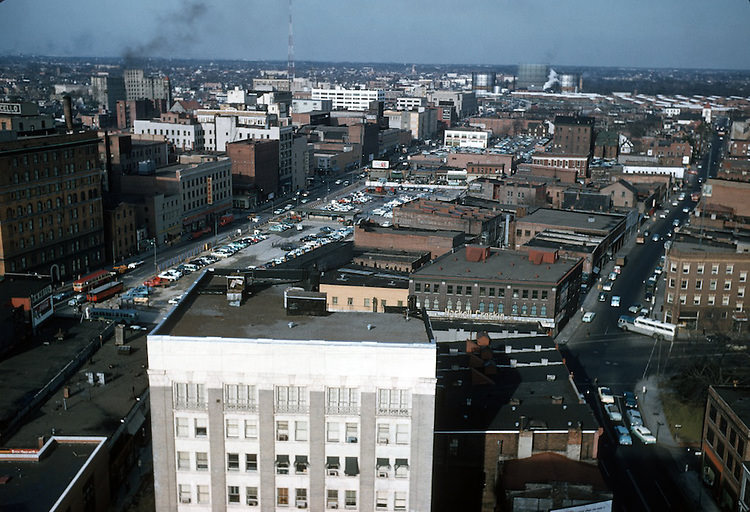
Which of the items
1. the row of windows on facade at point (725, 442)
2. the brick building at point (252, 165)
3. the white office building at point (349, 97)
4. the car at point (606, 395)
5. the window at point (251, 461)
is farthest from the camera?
the white office building at point (349, 97)

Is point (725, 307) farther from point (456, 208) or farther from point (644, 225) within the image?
point (644, 225)

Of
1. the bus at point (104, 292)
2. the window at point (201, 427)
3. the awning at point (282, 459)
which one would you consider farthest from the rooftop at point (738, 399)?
the bus at point (104, 292)

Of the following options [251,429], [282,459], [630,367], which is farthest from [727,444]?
[251,429]

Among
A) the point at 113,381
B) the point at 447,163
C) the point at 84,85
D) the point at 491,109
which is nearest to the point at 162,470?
the point at 113,381

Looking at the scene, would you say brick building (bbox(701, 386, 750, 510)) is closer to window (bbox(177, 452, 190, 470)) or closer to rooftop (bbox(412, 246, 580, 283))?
rooftop (bbox(412, 246, 580, 283))

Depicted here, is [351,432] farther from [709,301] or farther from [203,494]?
[709,301]

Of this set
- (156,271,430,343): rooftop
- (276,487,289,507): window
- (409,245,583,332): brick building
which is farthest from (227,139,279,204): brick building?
(276,487,289,507): window

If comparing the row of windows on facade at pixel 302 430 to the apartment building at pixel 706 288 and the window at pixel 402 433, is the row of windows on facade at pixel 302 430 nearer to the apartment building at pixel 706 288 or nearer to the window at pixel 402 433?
the window at pixel 402 433
